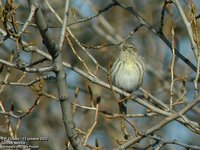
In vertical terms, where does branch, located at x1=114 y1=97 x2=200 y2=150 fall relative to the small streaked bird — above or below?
below

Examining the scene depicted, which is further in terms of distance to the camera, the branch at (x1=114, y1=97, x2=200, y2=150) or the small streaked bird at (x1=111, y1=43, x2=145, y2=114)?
the small streaked bird at (x1=111, y1=43, x2=145, y2=114)

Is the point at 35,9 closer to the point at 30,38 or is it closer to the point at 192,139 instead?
the point at 30,38

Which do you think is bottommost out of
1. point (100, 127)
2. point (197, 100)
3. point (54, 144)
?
point (197, 100)

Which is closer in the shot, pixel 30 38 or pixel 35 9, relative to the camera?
pixel 35 9

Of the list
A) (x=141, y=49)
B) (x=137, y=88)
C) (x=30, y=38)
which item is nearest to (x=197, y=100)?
(x=137, y=88)

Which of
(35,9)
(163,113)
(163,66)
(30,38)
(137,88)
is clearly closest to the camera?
(35,9)

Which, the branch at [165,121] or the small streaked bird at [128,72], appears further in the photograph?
the small streaked bird at [128,72]

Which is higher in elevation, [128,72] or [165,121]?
[128,72]

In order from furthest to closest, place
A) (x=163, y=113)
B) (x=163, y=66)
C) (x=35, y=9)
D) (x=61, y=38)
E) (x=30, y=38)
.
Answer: (x=30, y=38)
(x=163, y=66)
(x=163, y=113)
(x=61, y=38)
(x=35, y=9)

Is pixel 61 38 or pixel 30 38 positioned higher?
pixel 30 38

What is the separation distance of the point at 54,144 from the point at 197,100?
21.5ft

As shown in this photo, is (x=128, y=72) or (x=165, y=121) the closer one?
(x=165, y=121)

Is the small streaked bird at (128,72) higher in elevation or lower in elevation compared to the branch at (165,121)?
higher

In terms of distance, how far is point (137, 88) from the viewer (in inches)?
309
